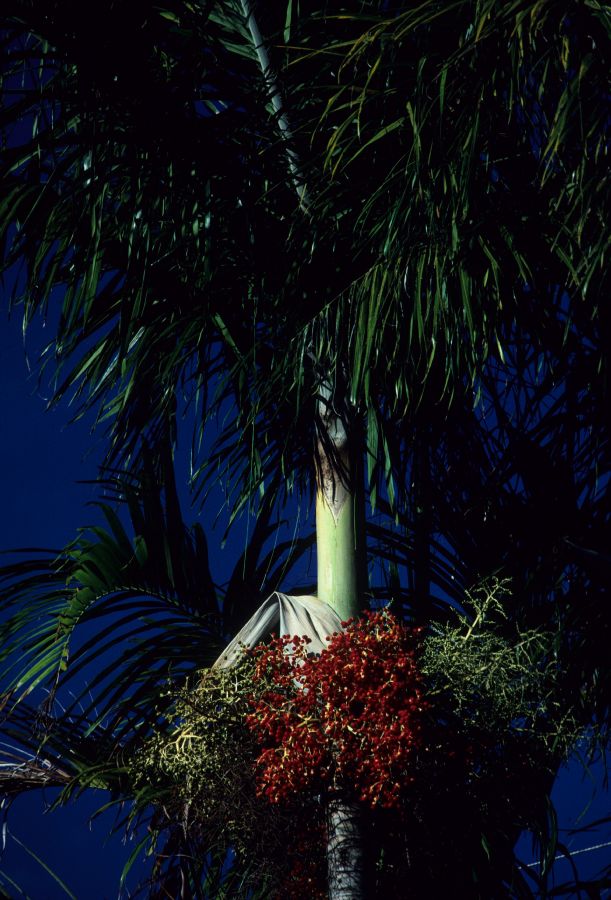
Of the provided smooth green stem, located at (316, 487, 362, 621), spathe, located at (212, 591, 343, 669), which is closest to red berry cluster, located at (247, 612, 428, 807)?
spathe, located at (212, 591, 343, 669)

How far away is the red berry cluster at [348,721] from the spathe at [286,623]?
0.24 meters

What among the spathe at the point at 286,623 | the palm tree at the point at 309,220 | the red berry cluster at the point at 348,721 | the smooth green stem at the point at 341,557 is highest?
the palm tree at the point at 309,220

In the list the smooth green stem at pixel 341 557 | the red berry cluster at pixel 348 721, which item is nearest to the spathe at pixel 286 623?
the smooth green stem at pixel 341 557

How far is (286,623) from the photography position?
142 inches

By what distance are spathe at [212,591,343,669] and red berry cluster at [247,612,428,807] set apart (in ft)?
0.80

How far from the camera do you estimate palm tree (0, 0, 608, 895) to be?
3.37 meters

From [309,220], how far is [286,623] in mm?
1400

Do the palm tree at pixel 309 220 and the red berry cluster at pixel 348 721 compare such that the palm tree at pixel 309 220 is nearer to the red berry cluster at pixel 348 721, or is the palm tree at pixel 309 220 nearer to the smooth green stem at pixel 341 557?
the smooth green stem at pixel 341 557

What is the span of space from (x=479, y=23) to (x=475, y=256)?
84cm

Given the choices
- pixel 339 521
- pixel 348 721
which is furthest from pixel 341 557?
pixel 348 721

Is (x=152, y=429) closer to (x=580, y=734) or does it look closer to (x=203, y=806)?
(x=203, y=806)

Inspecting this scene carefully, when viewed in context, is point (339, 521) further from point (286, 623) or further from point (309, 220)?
point (309, 220)

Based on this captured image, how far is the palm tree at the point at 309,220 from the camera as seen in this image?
11.1ft

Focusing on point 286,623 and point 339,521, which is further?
point 339,521
